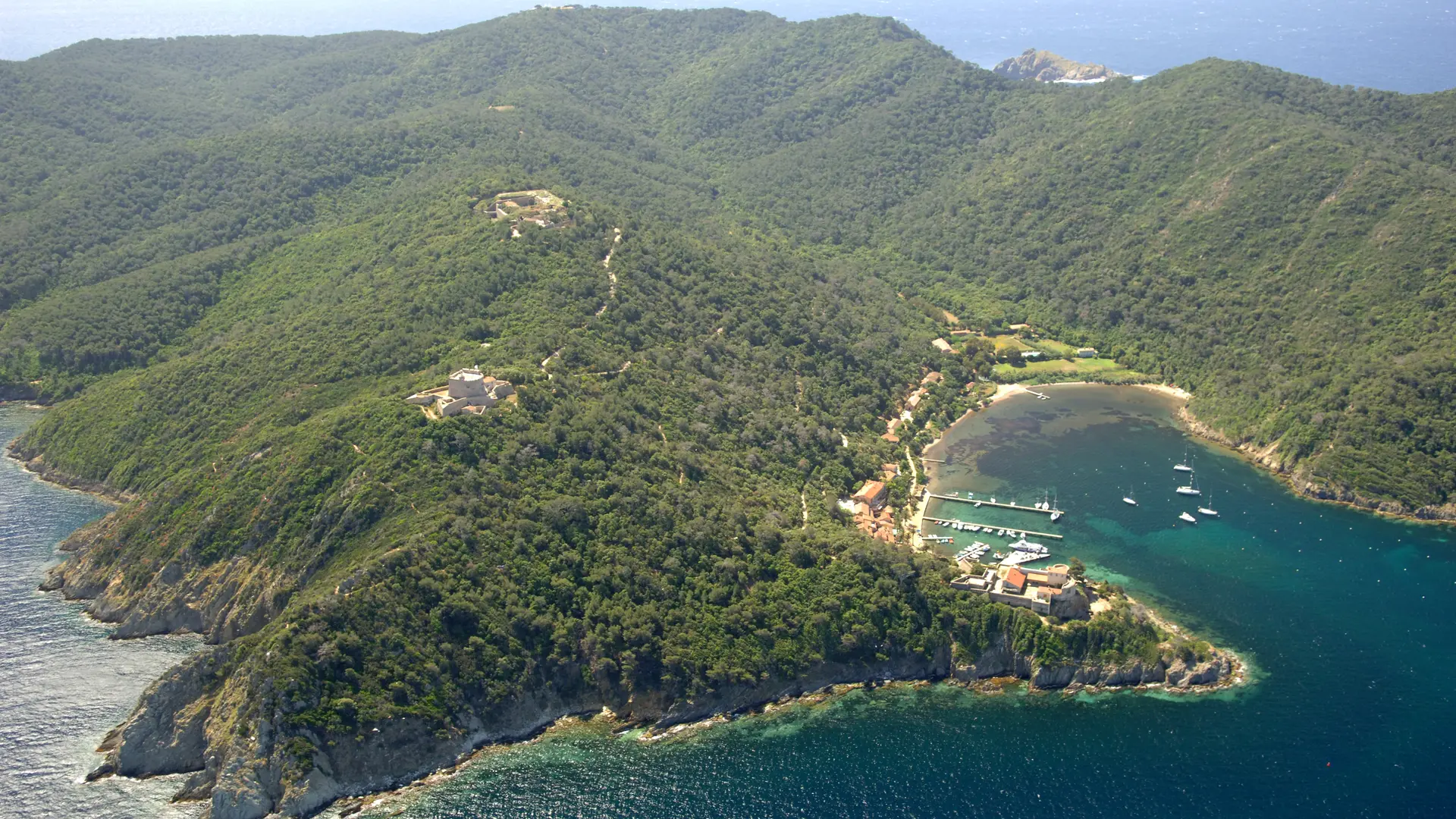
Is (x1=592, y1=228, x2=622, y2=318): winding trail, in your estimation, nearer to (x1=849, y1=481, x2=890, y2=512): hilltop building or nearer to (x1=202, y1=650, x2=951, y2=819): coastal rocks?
Result: (x1=849, y1=481, x2=890, y2=512): hilltop building

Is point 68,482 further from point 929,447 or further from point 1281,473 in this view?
point 1281,473

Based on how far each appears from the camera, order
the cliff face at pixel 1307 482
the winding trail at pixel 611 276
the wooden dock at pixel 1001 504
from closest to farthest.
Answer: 1. the cliff face at pixel 1307 482
2. the wooden dock at pixel 1001 504
3. the winding trail at pixel 611 276

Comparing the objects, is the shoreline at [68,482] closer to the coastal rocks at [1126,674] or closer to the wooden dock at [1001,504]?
the wooden dock at [1001,504]

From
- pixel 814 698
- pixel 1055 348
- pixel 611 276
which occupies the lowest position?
pixel 814 698

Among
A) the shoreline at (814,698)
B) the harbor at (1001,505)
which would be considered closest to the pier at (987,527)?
the harbor at (1001,505)

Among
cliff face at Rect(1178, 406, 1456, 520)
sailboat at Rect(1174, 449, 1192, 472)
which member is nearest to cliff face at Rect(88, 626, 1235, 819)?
cliff face at Rect(1178, 406, 1456, 520)

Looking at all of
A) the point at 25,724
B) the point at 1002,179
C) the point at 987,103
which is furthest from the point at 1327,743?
the point at 987,103

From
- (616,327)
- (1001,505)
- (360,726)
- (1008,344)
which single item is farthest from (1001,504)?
(360,726)
